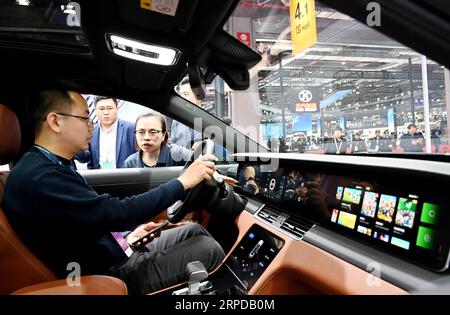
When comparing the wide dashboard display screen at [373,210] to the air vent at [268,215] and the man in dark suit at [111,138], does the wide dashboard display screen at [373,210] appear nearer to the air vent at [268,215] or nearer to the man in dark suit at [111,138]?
the air vent at [268,215]

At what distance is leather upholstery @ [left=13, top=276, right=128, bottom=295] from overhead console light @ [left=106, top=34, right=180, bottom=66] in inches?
51.8

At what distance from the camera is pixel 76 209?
1434 millimetres

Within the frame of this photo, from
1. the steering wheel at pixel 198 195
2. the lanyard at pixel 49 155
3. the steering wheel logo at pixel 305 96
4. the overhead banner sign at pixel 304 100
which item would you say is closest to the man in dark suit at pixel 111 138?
the steering wheel at pixel 198 195

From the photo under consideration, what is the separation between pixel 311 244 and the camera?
144cm

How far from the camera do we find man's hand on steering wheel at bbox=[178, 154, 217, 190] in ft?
5.44

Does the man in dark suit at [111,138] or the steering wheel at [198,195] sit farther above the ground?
the man in dark suit at [111,138]

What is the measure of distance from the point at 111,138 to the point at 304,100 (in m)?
4.60

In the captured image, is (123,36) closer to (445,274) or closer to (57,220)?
(57,220)

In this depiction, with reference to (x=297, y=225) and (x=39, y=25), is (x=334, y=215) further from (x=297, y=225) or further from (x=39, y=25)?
(x=39, y=25)

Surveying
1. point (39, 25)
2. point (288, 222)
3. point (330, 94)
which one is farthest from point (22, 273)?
point (330, 94)

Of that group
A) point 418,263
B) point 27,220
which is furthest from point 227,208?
point 418,263

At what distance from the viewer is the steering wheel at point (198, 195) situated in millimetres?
1841

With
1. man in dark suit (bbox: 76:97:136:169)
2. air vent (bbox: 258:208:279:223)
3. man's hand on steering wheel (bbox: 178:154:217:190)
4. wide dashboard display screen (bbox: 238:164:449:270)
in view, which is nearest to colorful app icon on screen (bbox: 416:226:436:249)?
wide dashboard display screen (bbox: 238:164:449:270)

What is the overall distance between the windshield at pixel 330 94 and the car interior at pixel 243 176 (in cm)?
27
